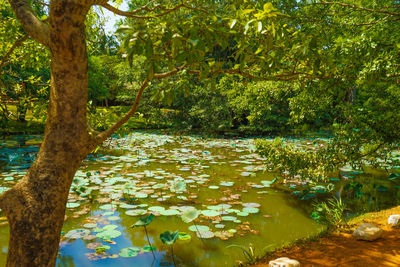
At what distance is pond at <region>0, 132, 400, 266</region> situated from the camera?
2.62 metres

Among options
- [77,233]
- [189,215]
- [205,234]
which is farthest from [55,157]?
[205,234]

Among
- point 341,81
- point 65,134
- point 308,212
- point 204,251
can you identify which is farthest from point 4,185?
point 341,81

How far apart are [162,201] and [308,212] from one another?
2213 millimetres

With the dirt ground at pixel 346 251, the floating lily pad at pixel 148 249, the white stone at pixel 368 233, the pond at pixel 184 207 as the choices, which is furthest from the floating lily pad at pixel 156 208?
the white stone at pixel 368 233

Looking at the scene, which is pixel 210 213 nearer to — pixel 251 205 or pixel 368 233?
pixel 251 205

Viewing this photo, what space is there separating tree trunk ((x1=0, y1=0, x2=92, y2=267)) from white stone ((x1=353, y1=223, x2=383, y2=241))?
9.13 ft

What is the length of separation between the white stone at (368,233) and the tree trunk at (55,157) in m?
2.78

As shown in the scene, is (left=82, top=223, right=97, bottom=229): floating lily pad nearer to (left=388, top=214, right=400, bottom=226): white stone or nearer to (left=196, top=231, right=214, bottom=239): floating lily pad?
(left=196, top=231, right=214, bottom=239): floating lily pad

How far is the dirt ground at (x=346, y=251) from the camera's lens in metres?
2.18

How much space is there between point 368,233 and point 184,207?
2.21 metres

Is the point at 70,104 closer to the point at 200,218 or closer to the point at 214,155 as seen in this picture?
the point at 200,218

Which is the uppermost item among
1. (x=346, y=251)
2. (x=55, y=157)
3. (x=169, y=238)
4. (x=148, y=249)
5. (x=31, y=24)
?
(x=31, y=24)

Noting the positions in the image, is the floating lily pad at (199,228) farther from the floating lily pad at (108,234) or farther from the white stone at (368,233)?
the white stone at (368,233)

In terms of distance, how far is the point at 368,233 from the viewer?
259 centimetres
